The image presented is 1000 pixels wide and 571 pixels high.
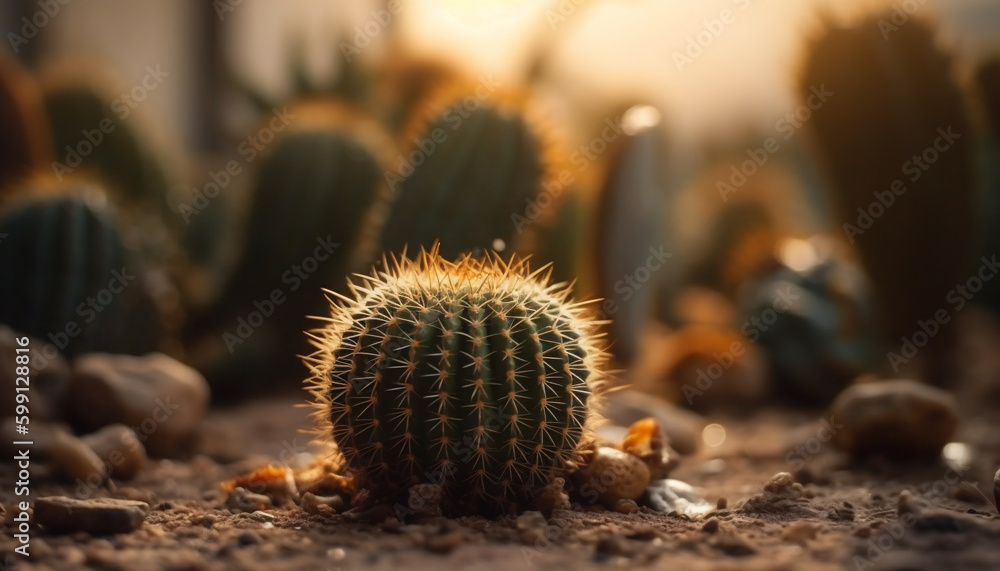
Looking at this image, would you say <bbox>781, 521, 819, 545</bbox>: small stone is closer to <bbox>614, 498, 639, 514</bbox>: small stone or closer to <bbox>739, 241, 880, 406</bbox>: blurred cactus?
<bbox>614, 498, 639, 514</bbox>: small stone

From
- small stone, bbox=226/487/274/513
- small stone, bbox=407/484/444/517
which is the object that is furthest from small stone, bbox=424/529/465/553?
small stone, bbox=226/487/274/513

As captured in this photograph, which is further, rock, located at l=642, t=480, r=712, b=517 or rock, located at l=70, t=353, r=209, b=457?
rock, located at l=70, t=353, r=209, b=457

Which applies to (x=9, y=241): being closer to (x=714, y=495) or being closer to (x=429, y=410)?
(x=429, y=410)

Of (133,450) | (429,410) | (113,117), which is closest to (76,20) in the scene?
(113,117)

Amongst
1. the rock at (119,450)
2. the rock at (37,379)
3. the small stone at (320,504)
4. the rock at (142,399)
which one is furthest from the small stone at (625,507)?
the rock at (37,379)

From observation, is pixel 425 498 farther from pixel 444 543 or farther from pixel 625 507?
pixel 625 507

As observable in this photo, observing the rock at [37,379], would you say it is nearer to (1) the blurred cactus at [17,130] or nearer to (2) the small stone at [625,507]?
(1) the blurred cactus at [17,130]

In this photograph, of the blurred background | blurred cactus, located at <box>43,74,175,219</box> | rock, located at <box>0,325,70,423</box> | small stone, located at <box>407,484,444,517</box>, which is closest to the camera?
small stone, located at <box>407,484,444,517</box>

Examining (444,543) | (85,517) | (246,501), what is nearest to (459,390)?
(444,543)
